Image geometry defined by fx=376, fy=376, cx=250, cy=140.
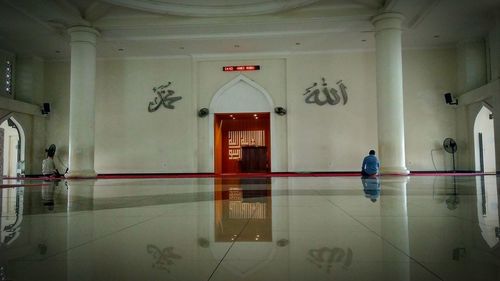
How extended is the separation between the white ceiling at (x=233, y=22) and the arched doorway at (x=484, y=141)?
133 inches

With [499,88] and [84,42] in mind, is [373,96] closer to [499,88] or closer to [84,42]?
[499,88]

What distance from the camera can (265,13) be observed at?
513 inches

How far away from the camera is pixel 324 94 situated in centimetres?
1614

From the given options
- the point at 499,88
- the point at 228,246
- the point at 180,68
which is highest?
the point at 180,68

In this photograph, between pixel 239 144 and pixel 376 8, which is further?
pixel 239 144

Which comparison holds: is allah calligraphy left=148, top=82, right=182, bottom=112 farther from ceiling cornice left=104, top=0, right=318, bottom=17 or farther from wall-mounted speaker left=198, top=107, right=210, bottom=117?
ceiling cornice left=104, top=0, right=318, bottom=17

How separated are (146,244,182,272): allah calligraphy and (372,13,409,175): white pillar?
37.8ft

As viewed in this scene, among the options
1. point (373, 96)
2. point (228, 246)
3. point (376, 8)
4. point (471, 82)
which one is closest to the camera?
point (228, 246)

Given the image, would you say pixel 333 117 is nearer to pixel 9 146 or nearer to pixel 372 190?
pixel 372 190

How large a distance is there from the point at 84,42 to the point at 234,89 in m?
6.34

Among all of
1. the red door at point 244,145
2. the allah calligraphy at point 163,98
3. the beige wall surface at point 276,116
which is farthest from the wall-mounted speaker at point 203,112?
the red door at point 244,145

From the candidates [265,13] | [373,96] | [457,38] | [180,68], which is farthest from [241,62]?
[457,38]

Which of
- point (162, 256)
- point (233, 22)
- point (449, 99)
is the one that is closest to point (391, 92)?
point (449, 99)

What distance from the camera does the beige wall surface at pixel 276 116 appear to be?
15.9 metres
